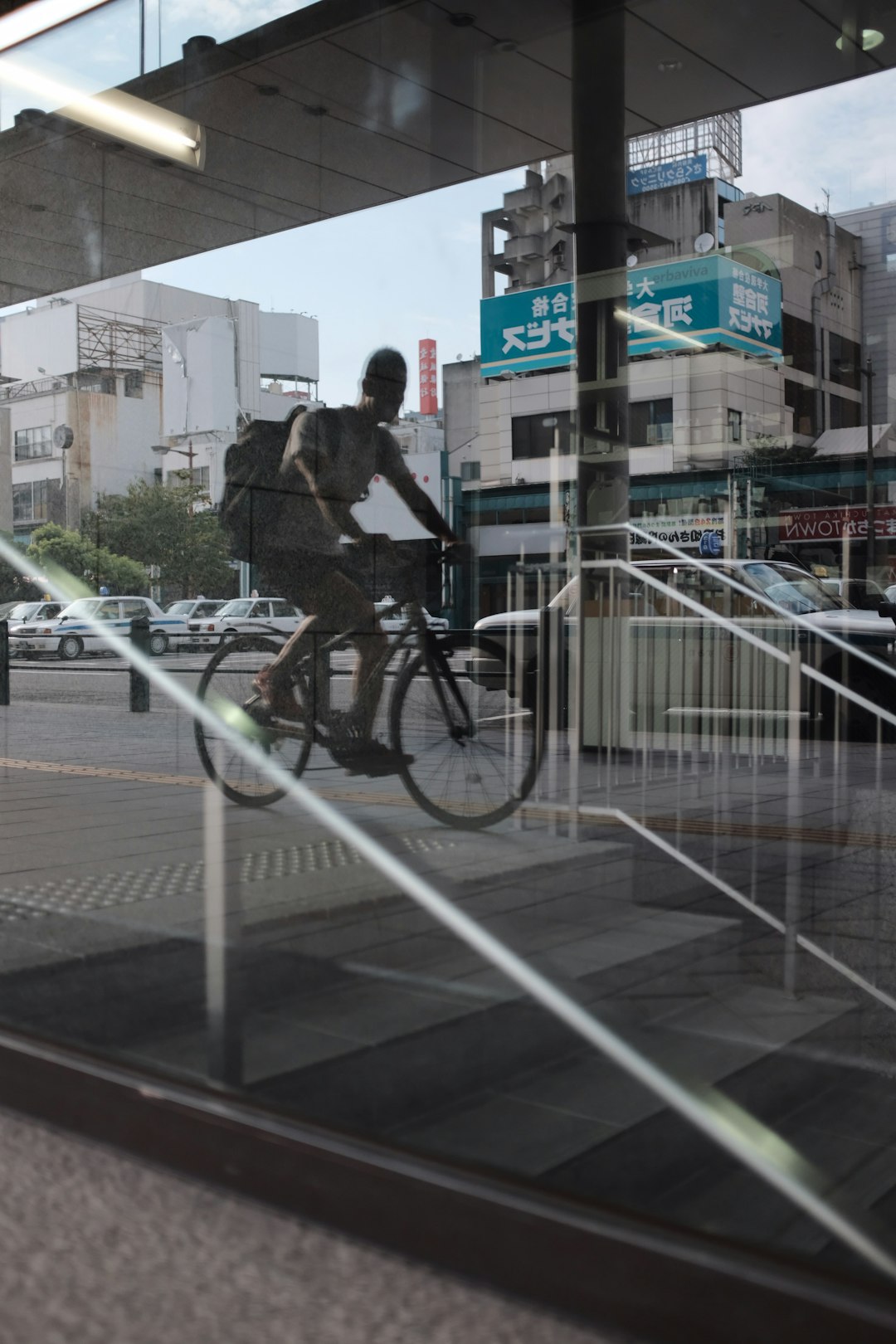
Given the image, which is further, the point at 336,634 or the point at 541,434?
the point at 541,434

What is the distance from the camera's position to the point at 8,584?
9.21 ft

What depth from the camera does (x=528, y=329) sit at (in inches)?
127

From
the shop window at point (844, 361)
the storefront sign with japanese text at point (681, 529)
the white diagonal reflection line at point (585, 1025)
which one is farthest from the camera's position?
the storefront sign with japanese text at point (681, 529)

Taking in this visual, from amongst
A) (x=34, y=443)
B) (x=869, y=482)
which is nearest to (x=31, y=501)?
(x=34, y=443)

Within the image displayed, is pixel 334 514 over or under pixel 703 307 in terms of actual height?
under

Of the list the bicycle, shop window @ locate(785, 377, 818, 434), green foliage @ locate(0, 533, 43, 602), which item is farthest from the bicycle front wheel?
shop window @ locate(785, 377, 818, 434)

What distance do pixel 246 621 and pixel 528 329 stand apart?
1.08 metres

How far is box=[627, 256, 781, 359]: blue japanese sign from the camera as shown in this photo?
10.5ft

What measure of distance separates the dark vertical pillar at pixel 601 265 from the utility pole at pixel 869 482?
0.72 m

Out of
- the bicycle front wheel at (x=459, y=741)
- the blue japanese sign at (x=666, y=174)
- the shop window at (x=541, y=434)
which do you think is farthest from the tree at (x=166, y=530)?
the blue japanese sign at (x=666, y=174)

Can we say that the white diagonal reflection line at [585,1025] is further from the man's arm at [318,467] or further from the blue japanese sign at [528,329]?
the blue japanese sign at [528,329]

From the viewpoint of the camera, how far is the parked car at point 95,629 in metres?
2.57

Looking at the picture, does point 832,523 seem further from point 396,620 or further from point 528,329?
point 396,620

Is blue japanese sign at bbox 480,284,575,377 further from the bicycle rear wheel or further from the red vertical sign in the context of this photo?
the bicycle rear wheel
